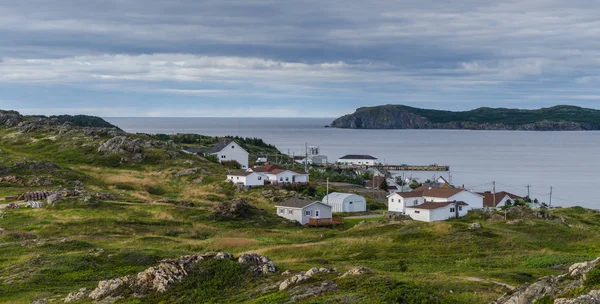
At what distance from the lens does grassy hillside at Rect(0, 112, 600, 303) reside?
2708 cm

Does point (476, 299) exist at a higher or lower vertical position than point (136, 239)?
higher

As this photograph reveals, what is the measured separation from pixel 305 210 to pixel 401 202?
16.9m

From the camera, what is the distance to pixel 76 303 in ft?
94.1

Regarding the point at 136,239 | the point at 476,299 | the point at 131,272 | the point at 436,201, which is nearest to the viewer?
the point at 476,299

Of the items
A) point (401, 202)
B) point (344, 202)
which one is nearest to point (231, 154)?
point (344, 202)

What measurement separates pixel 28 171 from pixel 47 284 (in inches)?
2561

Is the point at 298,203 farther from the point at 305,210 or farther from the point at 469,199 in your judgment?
the point at 469,199

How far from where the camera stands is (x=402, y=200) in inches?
3248

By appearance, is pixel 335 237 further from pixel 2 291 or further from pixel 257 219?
pixel 2 291

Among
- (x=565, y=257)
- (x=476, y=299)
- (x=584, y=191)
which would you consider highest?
(x=476, y=299)

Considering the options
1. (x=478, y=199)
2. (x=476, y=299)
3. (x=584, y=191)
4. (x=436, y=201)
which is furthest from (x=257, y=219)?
(x=584, y=191)

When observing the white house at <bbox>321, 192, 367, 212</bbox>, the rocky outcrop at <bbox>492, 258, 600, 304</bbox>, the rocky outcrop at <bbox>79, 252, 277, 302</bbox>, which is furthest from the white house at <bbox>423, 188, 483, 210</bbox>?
the rocky outcrop at <bbox>492, 258, 600, 304</bbox>

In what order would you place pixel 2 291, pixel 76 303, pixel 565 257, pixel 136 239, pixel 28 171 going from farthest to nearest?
1. pixel 28 171
2. pixel 136 239
3. pixel 565 257
4. pixel 2 291
5. pixel 76 303

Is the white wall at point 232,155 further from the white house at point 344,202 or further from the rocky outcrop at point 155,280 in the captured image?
the rocky outcrop at point 155,280
